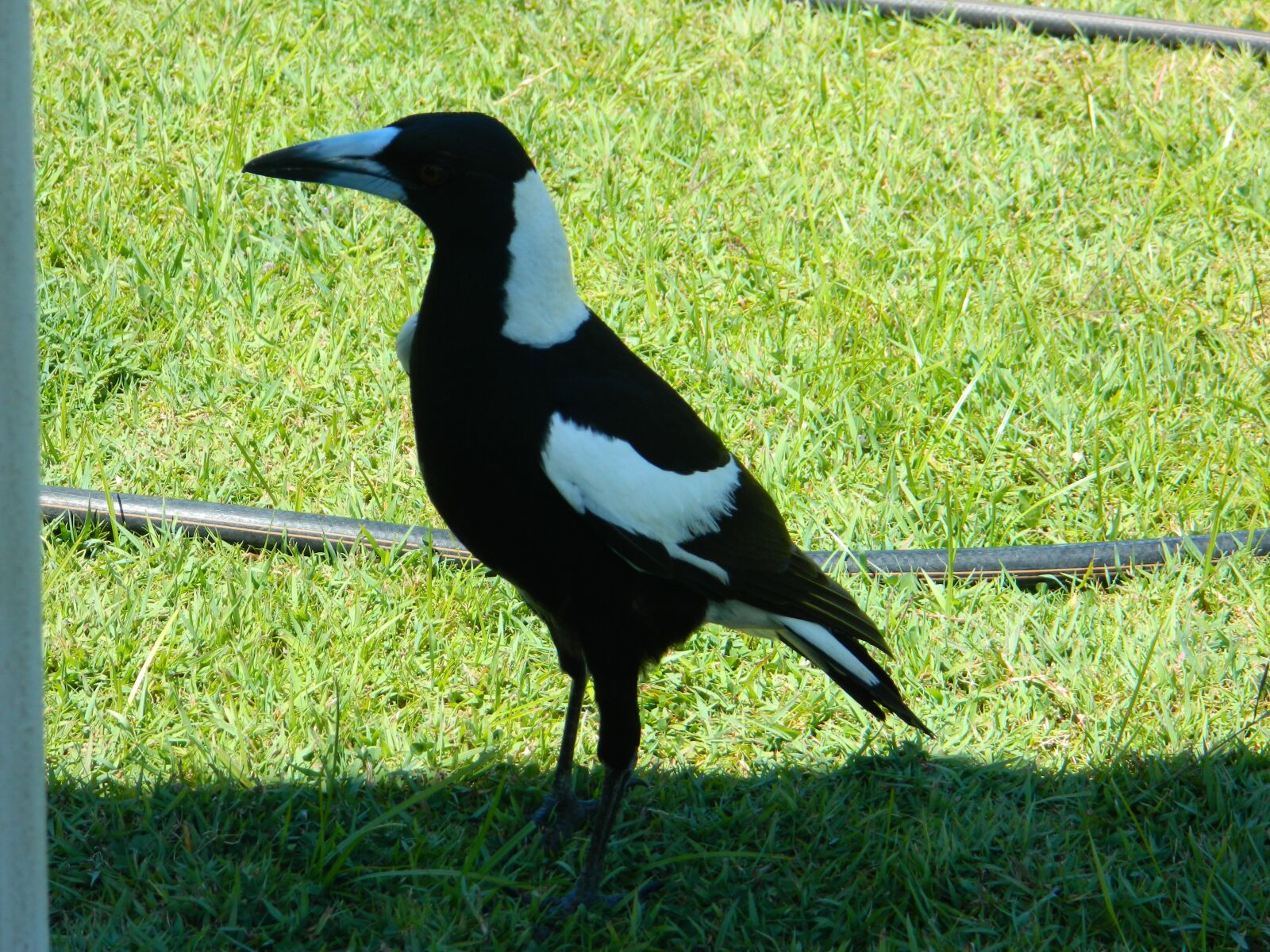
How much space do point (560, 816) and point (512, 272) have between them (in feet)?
3.27

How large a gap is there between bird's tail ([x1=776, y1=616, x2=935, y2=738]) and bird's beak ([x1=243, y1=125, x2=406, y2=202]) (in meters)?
0.99

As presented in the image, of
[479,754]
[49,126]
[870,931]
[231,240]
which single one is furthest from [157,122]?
[870,931]

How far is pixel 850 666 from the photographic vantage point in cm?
239

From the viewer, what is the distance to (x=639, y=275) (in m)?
3.80

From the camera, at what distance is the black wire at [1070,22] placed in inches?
194

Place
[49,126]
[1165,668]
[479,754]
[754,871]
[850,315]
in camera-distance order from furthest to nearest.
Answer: [49,126]
[850,315]
[1165,668]
[479,754]
[754,871]

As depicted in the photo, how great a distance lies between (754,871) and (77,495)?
1.65 meters

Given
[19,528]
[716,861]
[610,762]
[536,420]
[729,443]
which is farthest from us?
[729,443]

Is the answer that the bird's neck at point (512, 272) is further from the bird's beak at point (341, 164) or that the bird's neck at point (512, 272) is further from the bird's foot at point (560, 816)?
the bird's foot at point (560, 816)

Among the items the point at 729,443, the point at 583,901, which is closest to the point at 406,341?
the point at 583,901

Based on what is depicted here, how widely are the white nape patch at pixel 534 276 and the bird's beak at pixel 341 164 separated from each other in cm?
19

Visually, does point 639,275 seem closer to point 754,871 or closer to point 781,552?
point 781,552

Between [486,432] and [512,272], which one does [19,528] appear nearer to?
[486,432]

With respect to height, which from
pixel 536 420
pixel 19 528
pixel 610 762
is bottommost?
pixel 610 762
